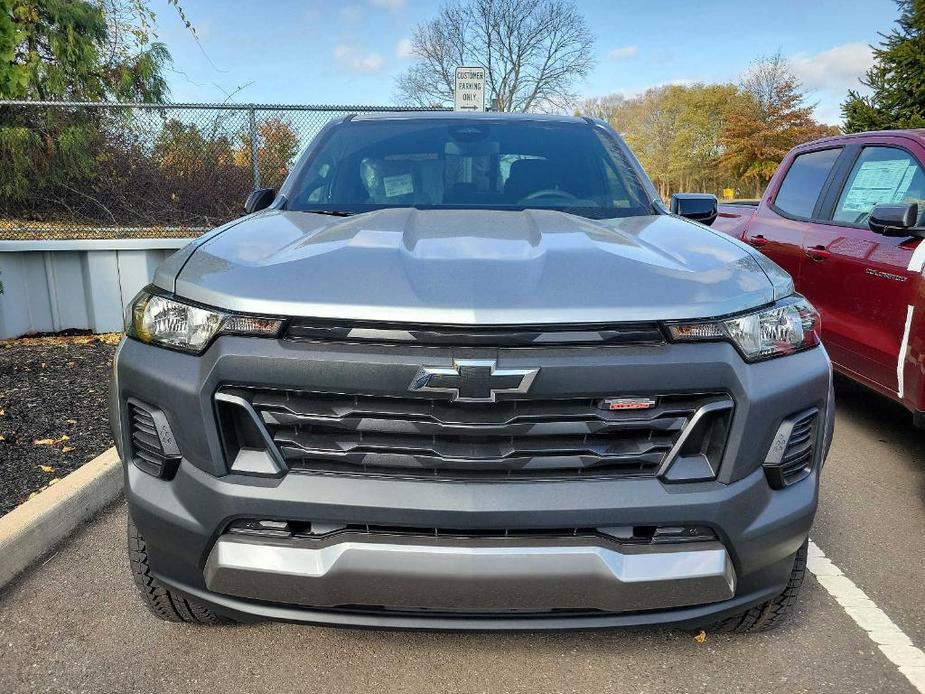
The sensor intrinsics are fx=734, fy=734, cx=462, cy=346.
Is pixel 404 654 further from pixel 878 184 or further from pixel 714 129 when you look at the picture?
pixel 714 129

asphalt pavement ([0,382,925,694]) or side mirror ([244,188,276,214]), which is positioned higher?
side mirror ([244,188,276,214])

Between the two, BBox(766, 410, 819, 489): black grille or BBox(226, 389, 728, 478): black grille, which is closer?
BBox(226, 389, 728, 478): black grille

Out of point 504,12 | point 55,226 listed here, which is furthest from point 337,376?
→ point 504,12

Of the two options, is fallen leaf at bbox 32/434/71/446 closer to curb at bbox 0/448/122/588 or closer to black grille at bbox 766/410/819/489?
curb at bbox 0/448/122/588

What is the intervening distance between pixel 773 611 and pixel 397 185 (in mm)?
2197

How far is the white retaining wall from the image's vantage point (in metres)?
6.60

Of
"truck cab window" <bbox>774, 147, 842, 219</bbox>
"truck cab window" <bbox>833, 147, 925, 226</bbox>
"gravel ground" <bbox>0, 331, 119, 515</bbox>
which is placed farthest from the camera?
"truck cab window" <bbox>774, 147, 842, 219</bbox>

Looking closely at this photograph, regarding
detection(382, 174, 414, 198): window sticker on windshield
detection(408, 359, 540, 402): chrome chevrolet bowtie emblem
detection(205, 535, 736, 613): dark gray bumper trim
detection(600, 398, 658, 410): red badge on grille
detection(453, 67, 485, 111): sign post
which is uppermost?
detection(453, 67, 485, 111): sign post

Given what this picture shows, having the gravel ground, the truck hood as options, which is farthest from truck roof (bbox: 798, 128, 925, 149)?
the gravel ground

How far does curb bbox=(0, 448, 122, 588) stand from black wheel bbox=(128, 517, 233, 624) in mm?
777

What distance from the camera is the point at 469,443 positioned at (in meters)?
1.90

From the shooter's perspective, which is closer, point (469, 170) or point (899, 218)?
point (469, 170)

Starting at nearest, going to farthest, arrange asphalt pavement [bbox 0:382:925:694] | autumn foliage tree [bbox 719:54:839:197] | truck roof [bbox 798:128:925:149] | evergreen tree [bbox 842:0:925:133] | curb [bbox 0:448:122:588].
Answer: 1. asphalt pavement [bbox 0:382:925:694]
2. curb [bbox 0:448:122:588]
3. truck roof [bbox 798:128:925:149]
4. evergreen tree [bbox 842:0:925:133]
5. autumn foliage tree [bbox 719:54:839:197]

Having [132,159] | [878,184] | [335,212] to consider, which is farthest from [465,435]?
[132,159]
